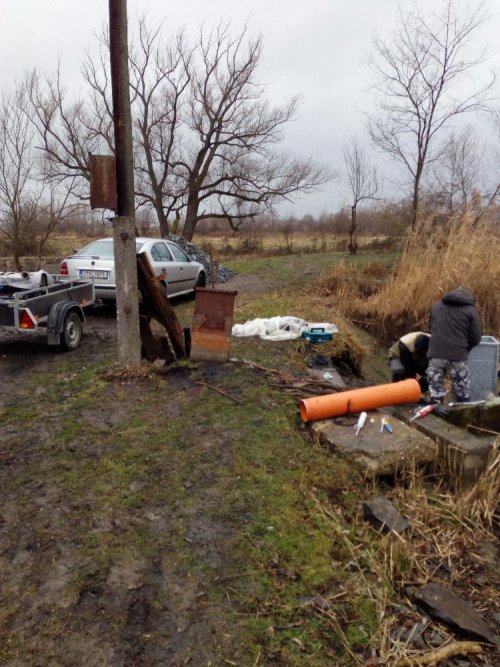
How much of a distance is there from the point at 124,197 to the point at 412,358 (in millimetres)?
3996

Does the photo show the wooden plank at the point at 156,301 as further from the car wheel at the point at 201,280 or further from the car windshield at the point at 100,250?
the car wheel at the point at 201,280

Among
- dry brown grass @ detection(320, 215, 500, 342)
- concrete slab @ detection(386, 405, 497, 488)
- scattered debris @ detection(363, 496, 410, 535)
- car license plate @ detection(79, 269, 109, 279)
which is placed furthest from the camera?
car license plate @ detection(79, 269, 109, 279)

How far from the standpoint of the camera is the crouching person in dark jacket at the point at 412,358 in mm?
5879

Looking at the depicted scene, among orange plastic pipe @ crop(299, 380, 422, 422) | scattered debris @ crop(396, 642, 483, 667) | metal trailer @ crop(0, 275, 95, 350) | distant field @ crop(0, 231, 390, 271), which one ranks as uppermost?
distant field @ crop(0, 231, 390, 271)

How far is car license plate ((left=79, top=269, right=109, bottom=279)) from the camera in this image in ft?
30.4

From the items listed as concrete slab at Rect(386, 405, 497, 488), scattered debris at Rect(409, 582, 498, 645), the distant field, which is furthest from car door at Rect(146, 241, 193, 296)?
the distant field

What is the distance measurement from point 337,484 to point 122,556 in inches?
68.4

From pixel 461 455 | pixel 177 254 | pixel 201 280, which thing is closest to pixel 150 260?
pixel 177 254

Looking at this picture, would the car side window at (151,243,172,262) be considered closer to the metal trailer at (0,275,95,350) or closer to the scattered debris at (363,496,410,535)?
the metal trailer at (0,275,95,350)

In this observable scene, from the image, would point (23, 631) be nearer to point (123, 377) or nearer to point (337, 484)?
point (337, 484)

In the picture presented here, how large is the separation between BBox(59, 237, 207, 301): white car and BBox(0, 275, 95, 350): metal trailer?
120cm

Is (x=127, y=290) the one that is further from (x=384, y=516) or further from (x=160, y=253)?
(x=160, y=253)

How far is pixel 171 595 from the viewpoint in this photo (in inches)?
102

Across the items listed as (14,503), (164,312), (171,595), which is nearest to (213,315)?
(164,312)
